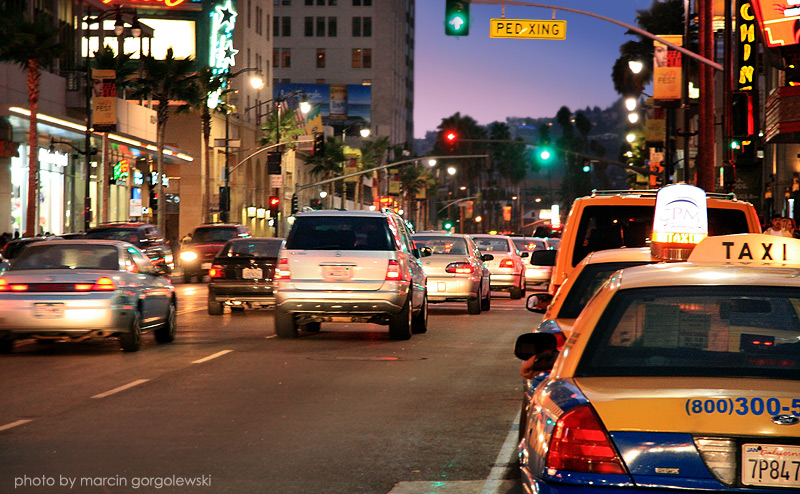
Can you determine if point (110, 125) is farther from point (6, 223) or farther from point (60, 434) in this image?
point (60, 434)

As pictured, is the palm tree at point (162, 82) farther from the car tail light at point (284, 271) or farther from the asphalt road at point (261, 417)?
the asphalt road at point (261, 417)

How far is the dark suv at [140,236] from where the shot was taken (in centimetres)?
3391

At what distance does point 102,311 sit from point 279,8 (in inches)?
5620

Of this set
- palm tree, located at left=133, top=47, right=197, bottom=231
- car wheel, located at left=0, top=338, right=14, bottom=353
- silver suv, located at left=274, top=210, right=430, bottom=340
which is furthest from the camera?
palm tree, located at left=133, top=47, right=197, bottom=231

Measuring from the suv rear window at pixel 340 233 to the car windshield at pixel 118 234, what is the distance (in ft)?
52.3

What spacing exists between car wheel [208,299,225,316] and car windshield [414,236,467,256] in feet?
14.8

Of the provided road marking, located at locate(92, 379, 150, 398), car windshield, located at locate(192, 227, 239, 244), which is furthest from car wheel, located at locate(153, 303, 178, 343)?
car windshield, located at locate(192, 227, 239, 244)

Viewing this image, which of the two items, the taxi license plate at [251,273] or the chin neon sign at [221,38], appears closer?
the taxi license plate at [251,273]

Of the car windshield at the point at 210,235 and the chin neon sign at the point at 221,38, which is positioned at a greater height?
the chin neon sign at the point at 221,38

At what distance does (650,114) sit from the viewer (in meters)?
107

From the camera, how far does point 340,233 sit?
1852 centimetres

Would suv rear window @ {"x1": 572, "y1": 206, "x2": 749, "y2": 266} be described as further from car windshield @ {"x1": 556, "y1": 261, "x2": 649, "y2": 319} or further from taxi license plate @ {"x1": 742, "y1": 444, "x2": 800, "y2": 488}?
taxi license plate @ {"x1": 742, "y1": 444, "x2": 800, "y2": 488}

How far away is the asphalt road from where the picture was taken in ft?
26.1

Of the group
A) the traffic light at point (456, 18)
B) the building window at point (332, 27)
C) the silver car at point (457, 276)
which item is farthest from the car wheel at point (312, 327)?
the building window at point (332, 27)
